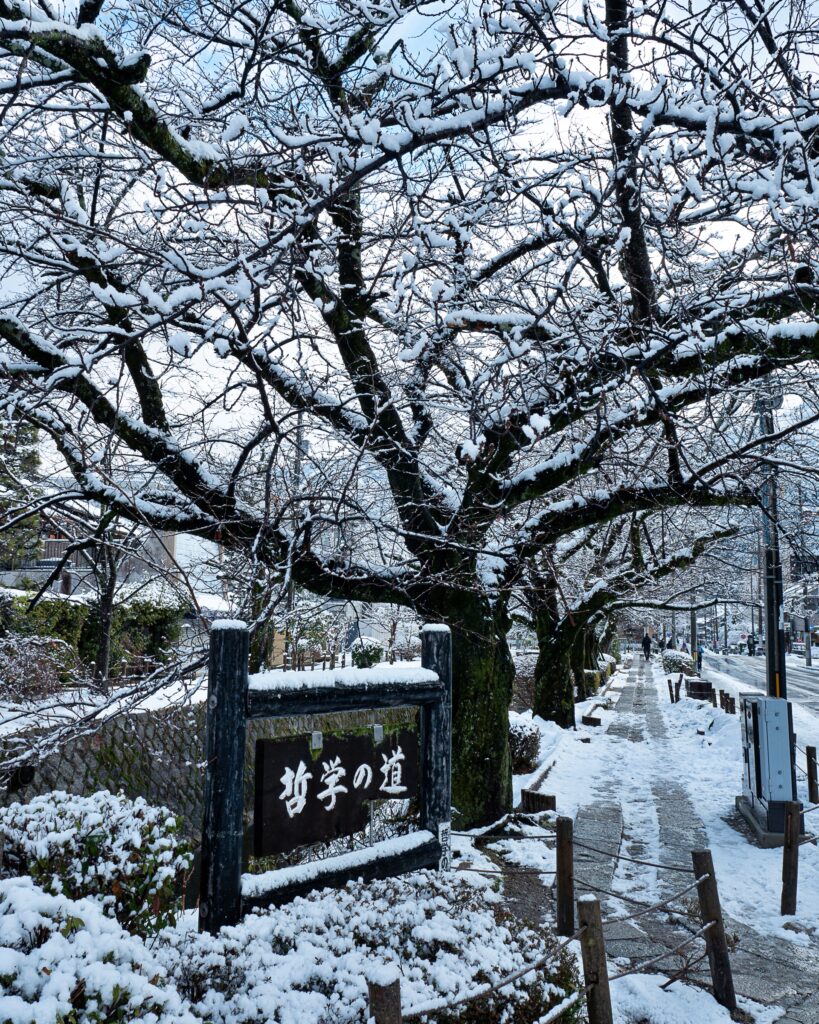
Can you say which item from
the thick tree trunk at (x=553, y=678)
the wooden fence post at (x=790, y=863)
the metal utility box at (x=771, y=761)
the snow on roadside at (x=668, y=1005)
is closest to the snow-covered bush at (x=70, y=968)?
the snow on roadside at (x=668, y=1005)

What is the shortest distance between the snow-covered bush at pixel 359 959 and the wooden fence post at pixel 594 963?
187 millimetres

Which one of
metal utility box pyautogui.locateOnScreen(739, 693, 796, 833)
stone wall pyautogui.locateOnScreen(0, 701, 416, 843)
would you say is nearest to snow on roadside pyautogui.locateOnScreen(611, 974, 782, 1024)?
metal utility box pyautogui.locateOnScreen(739, 693, 796, 833)

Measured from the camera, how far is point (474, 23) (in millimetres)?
4664

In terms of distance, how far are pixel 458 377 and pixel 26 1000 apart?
780cm

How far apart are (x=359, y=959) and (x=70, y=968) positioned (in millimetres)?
1509

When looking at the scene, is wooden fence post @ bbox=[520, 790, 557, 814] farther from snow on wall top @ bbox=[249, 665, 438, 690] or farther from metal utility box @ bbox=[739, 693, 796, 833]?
snow on wall top @ bbox=[249, 665, 438, 690]

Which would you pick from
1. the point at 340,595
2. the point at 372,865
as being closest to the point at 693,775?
the point at 340,595

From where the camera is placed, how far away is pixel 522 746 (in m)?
13.1

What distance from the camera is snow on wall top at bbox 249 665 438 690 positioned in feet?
12.3

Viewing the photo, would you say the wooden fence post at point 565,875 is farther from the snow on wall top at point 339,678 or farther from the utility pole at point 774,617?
the utility pole at point 774,617

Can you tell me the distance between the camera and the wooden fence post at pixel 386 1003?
2.41 m

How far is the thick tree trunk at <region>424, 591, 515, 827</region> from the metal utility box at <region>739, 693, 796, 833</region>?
130 inches

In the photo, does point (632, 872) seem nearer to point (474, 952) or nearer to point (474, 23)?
point (474, 952)

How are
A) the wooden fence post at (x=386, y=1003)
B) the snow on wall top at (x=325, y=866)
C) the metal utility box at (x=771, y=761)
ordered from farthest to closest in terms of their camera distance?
the metal utility box at (x=771, y=761) → the snow on wall top at (x=325, y=866) → the wooden fence post at (x=386, y=1003)
